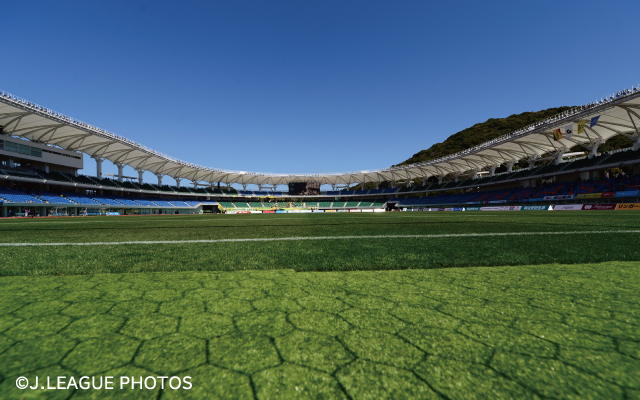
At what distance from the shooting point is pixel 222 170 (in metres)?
54.6

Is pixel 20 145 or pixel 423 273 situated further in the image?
pixel 20 145

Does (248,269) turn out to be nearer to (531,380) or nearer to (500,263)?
(531,380)

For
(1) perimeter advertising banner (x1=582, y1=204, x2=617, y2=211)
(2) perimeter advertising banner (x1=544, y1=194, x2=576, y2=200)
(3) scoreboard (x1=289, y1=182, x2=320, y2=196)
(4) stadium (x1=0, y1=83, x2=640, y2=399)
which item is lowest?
(1) perimeter advertising banner (x1=582, y1=204, x2=617, y2=211)

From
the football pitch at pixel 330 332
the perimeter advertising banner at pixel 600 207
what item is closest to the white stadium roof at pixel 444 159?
the perimeter advertising banner at pixel 600 207

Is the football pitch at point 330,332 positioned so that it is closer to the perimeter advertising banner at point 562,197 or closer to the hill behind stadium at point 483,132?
the perimeter advertising banner at point 562,197

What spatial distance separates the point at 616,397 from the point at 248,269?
2.11 metres

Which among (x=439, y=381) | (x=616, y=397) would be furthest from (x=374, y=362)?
(x=616, y=397)

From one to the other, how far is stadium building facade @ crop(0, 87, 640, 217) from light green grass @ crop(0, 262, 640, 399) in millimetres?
31409

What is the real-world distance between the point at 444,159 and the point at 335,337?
4777cm

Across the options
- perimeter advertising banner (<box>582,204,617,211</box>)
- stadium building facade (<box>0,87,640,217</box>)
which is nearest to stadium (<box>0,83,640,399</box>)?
perimeter advertising banner (<box>582,204,617,211</box>)

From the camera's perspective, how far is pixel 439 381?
77 cm

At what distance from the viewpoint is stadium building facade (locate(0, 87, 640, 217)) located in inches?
955

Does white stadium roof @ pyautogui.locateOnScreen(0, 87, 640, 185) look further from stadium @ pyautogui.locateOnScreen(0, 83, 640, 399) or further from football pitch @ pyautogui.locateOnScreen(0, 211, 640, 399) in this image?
football pitch @ pyautogui.locateOnScreen(0, 211, 640, 399)

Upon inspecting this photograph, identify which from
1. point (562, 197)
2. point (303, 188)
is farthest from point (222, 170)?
point (562, 197)
